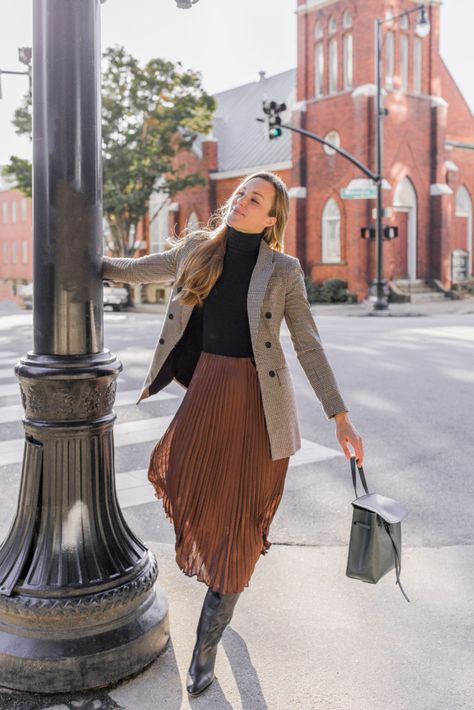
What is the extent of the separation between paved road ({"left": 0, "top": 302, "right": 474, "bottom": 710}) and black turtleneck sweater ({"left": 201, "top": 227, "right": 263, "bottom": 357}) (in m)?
1.29

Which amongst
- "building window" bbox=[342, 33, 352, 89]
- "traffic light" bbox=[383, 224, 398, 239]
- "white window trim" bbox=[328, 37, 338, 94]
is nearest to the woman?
"traffic light" bbox=[383, 224, 398, 239]

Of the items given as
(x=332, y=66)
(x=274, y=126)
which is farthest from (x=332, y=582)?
(x=332, y=66)

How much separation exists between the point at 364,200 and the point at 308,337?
2990 cm

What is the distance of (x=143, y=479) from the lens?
20.2 feet

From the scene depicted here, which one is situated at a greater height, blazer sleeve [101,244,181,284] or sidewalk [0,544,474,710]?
blazer sleeve [101,244,181,284]

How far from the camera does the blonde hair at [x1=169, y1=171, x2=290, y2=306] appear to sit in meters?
3.05

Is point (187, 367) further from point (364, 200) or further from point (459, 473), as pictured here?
point (364, 200)

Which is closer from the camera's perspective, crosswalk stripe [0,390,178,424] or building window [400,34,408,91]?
crosswalk stripe [0,390,178,424]

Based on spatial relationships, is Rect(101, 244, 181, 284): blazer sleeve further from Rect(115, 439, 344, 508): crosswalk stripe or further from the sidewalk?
Rect(115, 439, 344, 508): crosswalk stripe

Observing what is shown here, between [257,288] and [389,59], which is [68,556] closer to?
[257,288]

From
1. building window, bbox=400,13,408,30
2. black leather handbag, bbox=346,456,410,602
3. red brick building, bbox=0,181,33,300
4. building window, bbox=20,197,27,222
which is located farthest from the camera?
building window, bbox=20,197,27,222

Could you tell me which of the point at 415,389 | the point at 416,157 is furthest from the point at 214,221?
the point at 416,157

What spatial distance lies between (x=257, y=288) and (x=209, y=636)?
1341 mm

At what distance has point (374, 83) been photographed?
1272 inches
